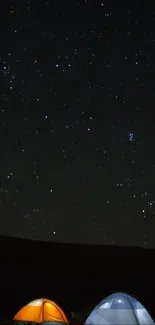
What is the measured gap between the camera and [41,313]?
8.66m

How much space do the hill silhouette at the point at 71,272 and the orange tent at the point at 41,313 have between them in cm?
774

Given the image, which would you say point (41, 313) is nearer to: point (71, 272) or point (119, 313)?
point (119, 313)

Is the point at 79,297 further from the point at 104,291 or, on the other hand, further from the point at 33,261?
the point at 33,261

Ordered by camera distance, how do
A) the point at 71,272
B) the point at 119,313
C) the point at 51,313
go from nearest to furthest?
the point at 119,313
the point at 51,313
the point at 71,272

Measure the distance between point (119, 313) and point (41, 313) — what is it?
169 cm

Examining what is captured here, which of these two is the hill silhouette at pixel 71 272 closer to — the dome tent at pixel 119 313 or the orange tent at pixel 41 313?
the orange tent at pixel 41 313

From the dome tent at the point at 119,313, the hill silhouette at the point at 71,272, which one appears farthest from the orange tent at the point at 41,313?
the hill silhouette at the point at 71,272

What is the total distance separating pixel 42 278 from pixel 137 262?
203 inches

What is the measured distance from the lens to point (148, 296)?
18.8m

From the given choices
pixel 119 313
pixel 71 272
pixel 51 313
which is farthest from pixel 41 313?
pixel 71 272

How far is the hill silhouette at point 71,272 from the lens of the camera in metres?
18.6

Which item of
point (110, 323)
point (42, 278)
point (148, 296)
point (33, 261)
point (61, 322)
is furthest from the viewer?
point (33, 261)

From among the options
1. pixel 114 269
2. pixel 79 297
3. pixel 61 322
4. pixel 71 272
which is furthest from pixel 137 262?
pixel 61 322

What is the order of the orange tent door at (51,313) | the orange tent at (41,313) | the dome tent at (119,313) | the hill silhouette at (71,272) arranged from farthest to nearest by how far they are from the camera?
1. the hill silhouette at (71,272)
2. the orange tent door at (51,313)
3. the orange tent at (41,313)
4. the dome tent at (119,313)
